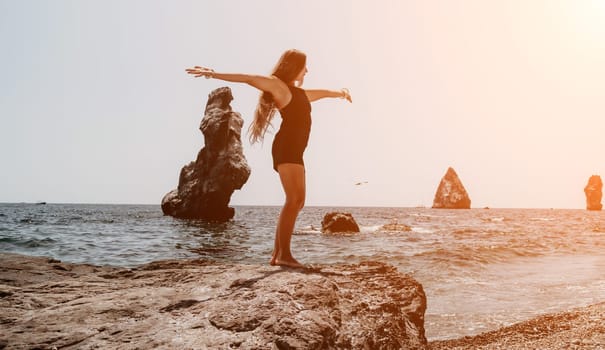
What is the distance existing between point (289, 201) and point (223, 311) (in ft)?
5.18

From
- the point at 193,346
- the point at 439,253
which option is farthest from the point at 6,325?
the point at 439,253

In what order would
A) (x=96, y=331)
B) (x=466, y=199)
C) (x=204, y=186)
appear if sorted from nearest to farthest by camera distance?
(x=96, y=331), (x=204, y=186), (x=466, y=199)

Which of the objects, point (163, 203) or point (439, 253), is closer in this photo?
point (439, 253)

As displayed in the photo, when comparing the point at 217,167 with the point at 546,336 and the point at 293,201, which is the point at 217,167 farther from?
the point at 546,336

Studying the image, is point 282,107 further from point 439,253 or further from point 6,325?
point 439,253

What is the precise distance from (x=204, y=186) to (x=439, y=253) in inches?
1346

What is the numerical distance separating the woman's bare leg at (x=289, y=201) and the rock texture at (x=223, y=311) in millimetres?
287

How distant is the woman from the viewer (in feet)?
15.7

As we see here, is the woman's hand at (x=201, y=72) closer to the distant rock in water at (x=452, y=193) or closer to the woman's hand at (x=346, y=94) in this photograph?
the woman's hand at (x=346, y=94)

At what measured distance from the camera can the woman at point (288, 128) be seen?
15.7ft

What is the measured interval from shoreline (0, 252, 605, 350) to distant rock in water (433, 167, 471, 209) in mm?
189093

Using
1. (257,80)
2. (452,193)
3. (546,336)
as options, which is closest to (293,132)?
(257,80)

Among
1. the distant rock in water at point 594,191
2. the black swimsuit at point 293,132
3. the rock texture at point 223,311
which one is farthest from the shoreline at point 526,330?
the distant rock in water at point 594,191

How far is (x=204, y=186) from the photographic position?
4716 cm
